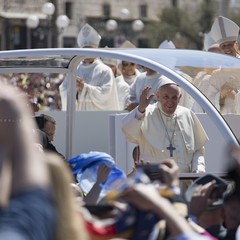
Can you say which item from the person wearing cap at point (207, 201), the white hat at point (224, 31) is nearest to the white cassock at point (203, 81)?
the white hat at point (224, 31)

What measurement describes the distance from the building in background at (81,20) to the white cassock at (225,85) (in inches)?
1342

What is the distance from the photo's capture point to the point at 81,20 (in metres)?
59.2

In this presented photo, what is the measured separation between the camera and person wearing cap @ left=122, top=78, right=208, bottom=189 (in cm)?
789

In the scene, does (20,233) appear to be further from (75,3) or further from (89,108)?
(75,3)

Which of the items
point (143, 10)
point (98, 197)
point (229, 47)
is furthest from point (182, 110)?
point (143, 10)

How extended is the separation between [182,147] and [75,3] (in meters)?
53.7

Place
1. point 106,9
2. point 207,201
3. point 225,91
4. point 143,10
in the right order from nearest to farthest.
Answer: point 207,201
point 225,91
point 106,9
point 143,10

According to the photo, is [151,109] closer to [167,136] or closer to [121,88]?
[167,136]

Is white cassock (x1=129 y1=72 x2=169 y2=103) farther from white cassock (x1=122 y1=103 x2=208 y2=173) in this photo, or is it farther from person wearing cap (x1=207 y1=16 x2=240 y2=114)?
white cassock (x1=122 y1=103 x2=208 y2=173)

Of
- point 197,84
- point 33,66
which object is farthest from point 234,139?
point 33,66

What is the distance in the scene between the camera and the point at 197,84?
7836mm

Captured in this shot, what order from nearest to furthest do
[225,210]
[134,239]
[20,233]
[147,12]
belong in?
1. [20,233]
2. [134,239]
3. [225,210]
4. [147,12]

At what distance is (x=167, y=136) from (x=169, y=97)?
306 mm

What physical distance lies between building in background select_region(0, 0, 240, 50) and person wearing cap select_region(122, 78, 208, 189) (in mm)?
34248
